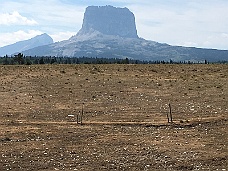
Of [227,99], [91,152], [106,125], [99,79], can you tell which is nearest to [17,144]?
[91,152]

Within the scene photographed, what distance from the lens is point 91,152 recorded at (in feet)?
72.0

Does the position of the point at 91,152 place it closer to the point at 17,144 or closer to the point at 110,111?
the point at 17,144

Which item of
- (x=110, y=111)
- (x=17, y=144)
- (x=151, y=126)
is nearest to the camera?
(x=17, y=144)

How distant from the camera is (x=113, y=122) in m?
30.2

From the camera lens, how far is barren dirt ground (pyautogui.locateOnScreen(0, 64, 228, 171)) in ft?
67.1

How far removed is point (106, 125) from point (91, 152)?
7135mm

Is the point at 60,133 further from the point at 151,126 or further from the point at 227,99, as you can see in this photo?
the point at 227,99

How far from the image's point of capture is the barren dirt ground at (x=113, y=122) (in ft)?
67.1

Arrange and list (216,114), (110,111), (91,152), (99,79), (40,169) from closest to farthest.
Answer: (40,169), (91,152), (216,114), (110,111), (99,79)

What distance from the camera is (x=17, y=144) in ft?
78.4

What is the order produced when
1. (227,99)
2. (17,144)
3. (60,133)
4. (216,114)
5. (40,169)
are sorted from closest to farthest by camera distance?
(40,169), (17,144), (60,133), (216,114), (227,99)

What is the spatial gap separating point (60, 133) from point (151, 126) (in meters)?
6.93

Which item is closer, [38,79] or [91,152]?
[91,152]

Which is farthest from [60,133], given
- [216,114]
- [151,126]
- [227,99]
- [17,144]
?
[227,99]
